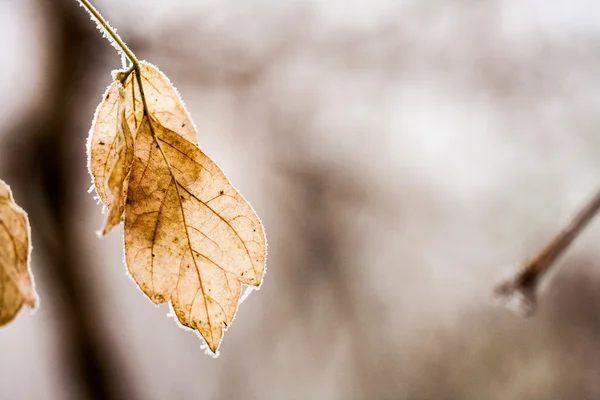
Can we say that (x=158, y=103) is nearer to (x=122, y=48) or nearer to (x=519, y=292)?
(x=122, y=48)

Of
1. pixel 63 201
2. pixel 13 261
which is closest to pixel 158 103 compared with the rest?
pixel 13 261

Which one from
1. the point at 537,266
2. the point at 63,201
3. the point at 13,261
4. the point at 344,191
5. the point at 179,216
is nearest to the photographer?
the point at 13,261

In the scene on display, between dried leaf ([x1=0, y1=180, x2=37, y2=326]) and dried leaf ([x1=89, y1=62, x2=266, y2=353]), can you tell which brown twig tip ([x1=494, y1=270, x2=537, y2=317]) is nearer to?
dried leaf ([x1=89, y1=62, x2=266, y2=353])

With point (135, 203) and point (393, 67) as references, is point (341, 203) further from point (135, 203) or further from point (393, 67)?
point (135, 203)

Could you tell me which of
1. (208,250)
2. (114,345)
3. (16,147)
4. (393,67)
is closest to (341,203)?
(393,67)

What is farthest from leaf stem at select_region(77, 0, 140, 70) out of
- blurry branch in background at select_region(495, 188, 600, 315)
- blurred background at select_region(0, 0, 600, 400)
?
blurred background at select_region(0, 0, 600, 400)

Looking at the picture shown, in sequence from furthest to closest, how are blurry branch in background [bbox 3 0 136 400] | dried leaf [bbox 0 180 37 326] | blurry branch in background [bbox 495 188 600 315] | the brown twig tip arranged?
blurry branch in background [bbox 3 0 136 400] → the brown twig tip → blurry branch in background [bbox 495 188 600 315] → dried leaf [bbox 0 180 37 326]

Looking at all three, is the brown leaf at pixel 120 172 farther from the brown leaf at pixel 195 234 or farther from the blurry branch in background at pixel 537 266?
the blurry branch in background at pixel 537 266

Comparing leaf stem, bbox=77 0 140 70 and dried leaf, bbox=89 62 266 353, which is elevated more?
leaf stem, bbox=77 0 140 70
